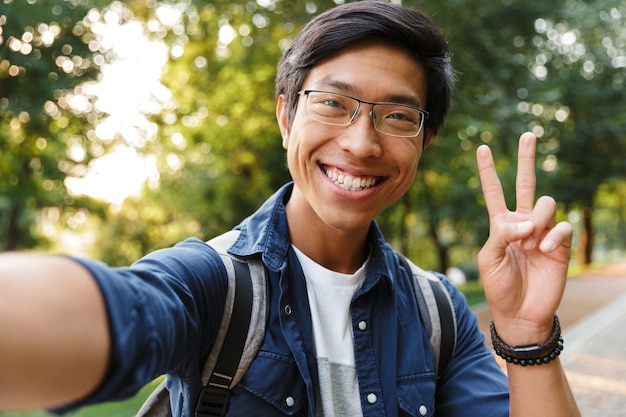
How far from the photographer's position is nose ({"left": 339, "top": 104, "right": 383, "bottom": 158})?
63.7 inches

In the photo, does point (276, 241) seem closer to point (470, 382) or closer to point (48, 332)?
point (470, 382)

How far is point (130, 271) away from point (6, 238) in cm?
1621

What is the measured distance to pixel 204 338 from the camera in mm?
1320

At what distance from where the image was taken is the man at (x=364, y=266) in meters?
1.43

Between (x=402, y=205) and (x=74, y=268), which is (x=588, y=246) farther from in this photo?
(x=74, y=268)

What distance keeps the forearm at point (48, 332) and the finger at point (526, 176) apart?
1181 mm

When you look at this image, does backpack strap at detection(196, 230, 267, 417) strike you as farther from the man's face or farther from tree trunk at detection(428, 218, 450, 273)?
tree trunk at detection(428, 218, 450, 273)

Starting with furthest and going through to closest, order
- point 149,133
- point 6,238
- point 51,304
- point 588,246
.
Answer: point 588,246 < point 6,238 < point 149,133 < point 51,304

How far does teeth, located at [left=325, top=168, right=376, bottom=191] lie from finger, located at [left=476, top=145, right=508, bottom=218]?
→ 320 millimetres

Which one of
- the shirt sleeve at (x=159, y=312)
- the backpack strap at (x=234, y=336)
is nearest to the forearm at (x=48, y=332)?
the shirt sleeve at (x=159, y=312)

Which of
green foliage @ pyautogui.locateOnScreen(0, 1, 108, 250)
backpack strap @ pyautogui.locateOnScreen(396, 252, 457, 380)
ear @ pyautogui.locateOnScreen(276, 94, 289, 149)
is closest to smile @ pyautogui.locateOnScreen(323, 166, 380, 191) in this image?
ear @ pyautogui.locateOnScreen(276, 94, 289, 149)

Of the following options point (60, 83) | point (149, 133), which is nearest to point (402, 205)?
point (149, 133)

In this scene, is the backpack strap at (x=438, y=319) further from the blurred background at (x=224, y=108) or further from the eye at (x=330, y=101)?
the blurred background at (x=224, y=108)

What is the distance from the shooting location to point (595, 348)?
938cm
